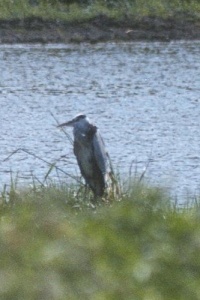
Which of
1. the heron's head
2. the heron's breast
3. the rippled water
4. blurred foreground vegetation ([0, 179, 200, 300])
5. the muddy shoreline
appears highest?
blurred foreground vegetation ([0, 179, 200, 300])

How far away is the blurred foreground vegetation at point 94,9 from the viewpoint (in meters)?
29.8

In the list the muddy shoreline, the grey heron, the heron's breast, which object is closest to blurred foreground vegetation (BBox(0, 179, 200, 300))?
the grey heron

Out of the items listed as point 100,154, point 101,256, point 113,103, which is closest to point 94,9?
point 113,103

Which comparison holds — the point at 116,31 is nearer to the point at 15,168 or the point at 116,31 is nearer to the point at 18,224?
the point at 15,168

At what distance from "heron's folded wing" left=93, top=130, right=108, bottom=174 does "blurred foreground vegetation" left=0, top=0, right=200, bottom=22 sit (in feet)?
61.6

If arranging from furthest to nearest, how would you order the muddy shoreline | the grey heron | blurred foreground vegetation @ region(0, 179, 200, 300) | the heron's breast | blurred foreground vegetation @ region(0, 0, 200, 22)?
1. blurred foreground vegetation @ region(0, 0, 200, 22)
2. the muddy shoreline
3. the heron's breast
4. the grey heron
5. blurred foreground vegetation @ region(0, 179, 200, 300)

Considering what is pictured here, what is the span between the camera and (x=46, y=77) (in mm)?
24312

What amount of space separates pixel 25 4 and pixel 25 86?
8146mm

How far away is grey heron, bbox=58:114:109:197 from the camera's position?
10.7m

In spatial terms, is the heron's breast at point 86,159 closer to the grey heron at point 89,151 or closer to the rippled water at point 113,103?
the grey heron at point 89,151

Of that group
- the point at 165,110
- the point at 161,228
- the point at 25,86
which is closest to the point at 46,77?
the point at 25,86

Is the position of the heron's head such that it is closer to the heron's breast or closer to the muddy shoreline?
the heron's breast

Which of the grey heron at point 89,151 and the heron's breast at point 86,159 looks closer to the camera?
the grey heron at point 89,151

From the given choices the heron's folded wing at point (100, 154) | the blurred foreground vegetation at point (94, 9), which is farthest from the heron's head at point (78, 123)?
the blurred foreground vegetation at point (94, 9)
